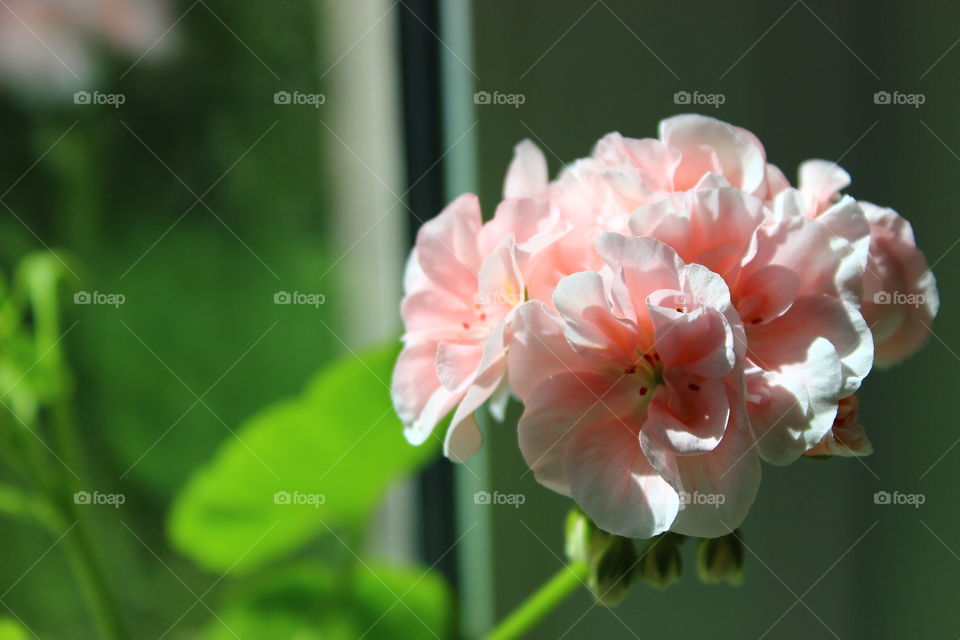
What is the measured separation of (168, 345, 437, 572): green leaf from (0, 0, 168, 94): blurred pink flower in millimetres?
415

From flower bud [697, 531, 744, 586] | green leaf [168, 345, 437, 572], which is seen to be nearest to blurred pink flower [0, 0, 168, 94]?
green leaf [168, 345, 437, 572]

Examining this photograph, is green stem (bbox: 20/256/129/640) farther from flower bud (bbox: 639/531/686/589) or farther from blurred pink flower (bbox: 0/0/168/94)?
flower bud (bbox: 639/531/686/589)

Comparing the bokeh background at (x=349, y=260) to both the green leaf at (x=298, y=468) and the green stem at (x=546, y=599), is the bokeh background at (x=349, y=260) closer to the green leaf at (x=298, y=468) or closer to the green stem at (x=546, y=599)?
the green leaf at (x=298, y=468)

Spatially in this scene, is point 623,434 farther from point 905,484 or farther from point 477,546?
point 477,546

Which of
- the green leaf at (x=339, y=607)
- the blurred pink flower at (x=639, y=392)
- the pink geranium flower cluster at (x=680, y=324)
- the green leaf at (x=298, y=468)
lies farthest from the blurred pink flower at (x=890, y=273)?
the green leaf at (x=339, y=607)

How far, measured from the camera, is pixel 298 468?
0.92m

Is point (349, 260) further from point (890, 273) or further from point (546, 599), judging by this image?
point (890, 273)

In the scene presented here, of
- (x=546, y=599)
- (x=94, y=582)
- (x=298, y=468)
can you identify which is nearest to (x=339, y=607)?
(x=298, y=468)

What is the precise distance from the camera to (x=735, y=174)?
53 cm

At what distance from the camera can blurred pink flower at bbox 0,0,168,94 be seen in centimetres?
86

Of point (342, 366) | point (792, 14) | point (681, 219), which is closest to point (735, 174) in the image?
point (681, 219)

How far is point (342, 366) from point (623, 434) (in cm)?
46

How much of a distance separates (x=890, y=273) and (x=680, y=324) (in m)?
0.17

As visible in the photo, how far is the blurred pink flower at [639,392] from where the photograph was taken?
46 centimetres
